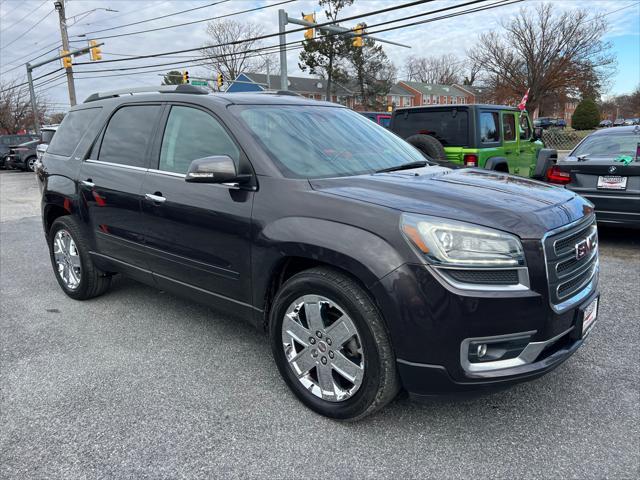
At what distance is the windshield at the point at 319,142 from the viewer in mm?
2947

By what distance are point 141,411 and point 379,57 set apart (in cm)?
5717

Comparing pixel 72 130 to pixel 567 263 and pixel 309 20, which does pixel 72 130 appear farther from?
pixel 309 20

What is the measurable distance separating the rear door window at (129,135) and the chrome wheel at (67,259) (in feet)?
3.33

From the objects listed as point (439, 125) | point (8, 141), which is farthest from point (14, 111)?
point (439, 125)

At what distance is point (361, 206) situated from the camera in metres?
2.40

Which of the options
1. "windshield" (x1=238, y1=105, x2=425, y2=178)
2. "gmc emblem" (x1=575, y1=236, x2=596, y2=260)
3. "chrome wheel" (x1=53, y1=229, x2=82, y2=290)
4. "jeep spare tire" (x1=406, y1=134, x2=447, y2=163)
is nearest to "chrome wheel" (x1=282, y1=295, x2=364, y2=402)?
"windshield" (x1=238, y1=105, x2=425, y2=178)

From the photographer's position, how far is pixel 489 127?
26.1ft

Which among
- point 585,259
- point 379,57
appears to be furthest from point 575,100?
point 585,259

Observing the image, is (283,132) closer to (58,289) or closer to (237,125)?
(237,125)

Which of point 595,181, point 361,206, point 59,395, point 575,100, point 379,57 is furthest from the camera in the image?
point 379,57

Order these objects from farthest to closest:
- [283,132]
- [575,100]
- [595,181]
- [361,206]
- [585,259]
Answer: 1. [575,100]
2. [595,181]
3. [283,132]
4. [585,259]
5. [361,206]

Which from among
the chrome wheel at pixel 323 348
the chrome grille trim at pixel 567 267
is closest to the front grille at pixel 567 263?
the chrome grille trim at pixel 567 267

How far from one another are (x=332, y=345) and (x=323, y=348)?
0.25 feet

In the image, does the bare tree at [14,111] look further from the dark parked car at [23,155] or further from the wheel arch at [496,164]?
the wheel arch at [496,164]
